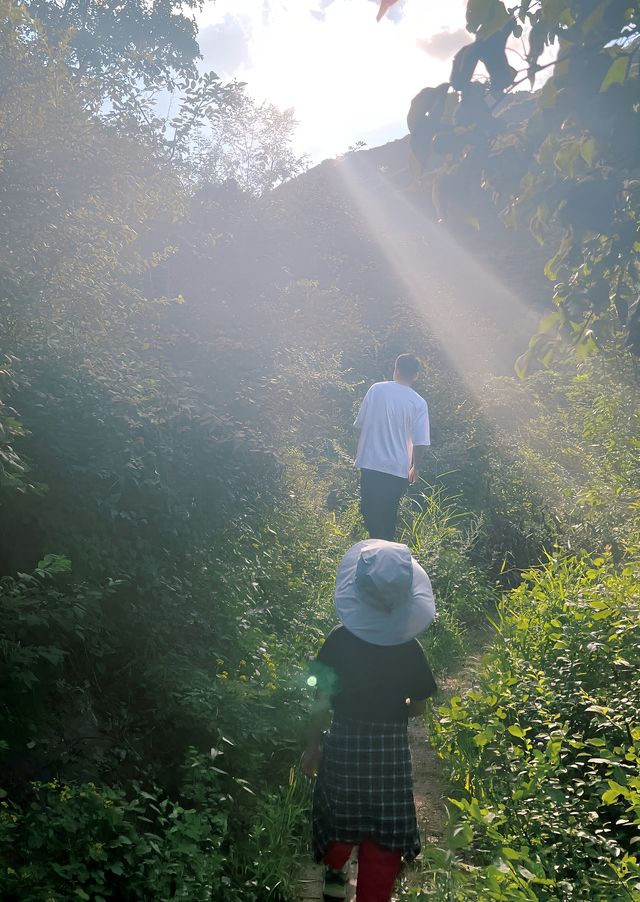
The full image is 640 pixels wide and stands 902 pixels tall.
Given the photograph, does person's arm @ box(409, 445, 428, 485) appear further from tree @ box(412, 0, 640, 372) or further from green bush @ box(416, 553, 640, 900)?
tree @ box(412, 0, 640, 372)

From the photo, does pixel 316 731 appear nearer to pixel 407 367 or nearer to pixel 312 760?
pixel 312 760

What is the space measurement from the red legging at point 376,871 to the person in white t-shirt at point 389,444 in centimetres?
375

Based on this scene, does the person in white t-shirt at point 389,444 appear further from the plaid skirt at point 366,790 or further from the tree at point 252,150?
the tree at point 252,150

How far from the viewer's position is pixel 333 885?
3.05 metres

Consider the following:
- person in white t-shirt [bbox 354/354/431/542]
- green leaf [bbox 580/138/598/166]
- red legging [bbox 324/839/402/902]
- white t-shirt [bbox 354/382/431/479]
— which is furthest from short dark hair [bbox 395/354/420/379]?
green leaf [bbox 580/138/598/166]

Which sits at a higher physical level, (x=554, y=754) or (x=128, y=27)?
(x=128, y=27)

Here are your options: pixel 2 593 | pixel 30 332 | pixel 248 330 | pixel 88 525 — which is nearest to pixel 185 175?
pixel 248 330

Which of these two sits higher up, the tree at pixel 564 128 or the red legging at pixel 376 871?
the tree at pixel 564 128

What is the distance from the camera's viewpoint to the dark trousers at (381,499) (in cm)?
659

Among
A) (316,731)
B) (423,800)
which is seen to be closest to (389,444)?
(423,800)

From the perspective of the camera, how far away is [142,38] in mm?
22094

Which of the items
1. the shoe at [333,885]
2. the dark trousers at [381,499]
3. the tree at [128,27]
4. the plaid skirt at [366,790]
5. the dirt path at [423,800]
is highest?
the tree at [128,27]

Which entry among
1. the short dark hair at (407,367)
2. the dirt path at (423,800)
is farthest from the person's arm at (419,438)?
the dirt path at (423,800)

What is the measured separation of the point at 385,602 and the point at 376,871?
1002 mm
